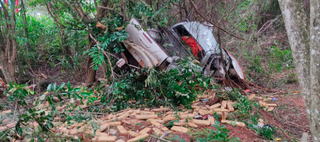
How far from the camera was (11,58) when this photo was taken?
484 cm

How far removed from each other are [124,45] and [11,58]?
114 inches

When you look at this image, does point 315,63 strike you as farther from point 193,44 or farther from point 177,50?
point 193,44

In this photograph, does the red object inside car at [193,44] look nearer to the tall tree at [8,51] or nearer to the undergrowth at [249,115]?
the undergrowth at [249,115]

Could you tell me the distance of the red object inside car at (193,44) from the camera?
16.5ft

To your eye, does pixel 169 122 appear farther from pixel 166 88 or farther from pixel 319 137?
pixel 319 137

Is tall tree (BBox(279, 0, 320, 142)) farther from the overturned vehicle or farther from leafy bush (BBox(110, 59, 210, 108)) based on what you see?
the overturned vehicle

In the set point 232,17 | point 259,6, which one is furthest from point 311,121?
point 259,6

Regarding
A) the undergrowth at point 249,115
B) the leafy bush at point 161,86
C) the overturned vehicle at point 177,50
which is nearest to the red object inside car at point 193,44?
the overturned vehicle at point 177,50

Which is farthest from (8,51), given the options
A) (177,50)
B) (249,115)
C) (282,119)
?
(282,119)

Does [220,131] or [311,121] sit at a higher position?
[311,121]

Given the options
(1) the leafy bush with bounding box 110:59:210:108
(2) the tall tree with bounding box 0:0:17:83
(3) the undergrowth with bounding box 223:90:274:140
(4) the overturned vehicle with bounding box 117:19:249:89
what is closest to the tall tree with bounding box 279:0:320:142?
(3) the undergrowth with bounding box 223:90:274:140

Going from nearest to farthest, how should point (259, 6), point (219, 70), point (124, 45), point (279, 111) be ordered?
point (279, 111), point (124, 45), point (219, 70), point (259, 6)

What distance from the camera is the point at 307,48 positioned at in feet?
5.47

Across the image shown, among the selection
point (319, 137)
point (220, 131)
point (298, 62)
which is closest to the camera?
point (319, 137)
